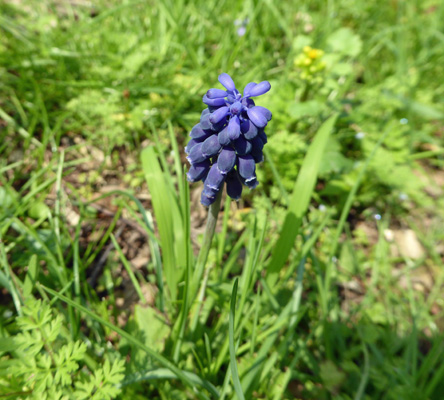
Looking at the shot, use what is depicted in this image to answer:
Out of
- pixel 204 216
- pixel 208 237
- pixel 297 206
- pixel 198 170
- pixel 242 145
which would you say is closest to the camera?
pixel 242 145

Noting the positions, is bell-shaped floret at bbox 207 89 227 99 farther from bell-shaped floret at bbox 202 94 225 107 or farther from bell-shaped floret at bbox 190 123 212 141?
bell-shaped floret at bbox 190 123 212 141

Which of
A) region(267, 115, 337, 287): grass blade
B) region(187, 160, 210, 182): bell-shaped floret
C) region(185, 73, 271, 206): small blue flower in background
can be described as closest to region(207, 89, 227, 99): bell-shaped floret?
region(185, 73, 271, 206): small blue flower in background

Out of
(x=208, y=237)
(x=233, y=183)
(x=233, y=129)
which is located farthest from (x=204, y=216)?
(x=233, y=129)

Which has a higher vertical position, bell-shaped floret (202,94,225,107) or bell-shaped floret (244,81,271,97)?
bell-shaped floret (244,81,271,97)

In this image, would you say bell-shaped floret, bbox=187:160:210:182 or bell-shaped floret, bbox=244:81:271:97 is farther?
bell-shaped floret, bbox=187:160:210:182

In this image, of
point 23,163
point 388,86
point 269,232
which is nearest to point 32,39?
point 23,163

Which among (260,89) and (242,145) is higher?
(260,89)

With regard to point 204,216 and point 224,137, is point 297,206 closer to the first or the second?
point 224,137

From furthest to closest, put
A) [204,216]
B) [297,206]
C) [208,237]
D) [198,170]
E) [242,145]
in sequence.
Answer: [204,216] → [297,206] → [208,237] → [198,170] → [242,145]
